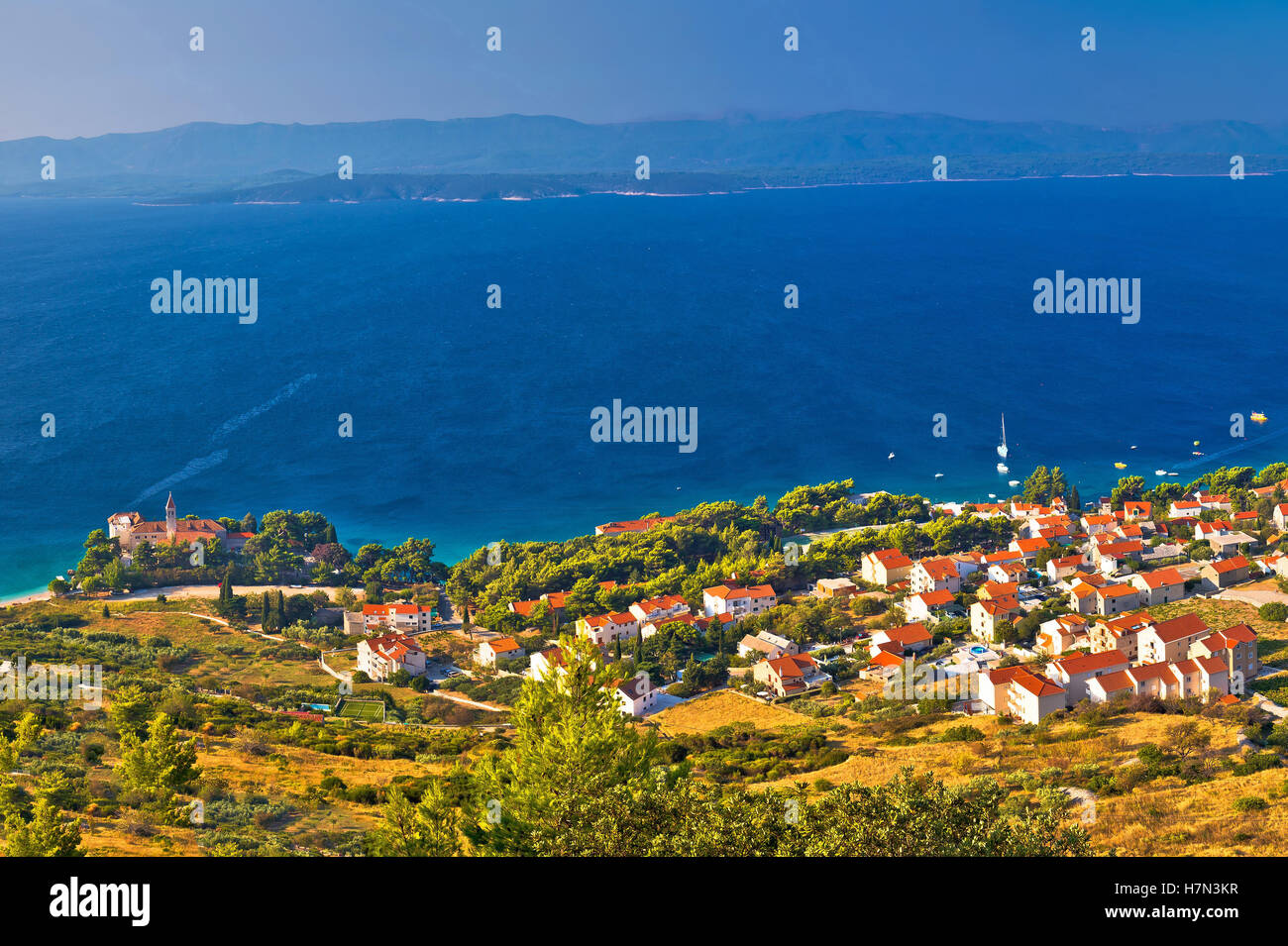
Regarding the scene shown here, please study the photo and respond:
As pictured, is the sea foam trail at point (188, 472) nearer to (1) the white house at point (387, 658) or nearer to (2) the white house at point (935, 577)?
(1) the white house at point (387, 658)

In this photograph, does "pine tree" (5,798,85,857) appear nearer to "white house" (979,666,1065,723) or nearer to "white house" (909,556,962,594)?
"white house" (979,666,1065,723)

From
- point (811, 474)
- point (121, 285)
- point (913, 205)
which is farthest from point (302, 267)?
point (913, 205)

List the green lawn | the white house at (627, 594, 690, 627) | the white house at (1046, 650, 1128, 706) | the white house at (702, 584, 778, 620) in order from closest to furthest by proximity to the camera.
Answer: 1. the white house at (1046, 650, 1128, 706)
2. the green lawn
3. the white house at (627, 594, 690, 627)
4. the white house at (702, 584, 778, 620)

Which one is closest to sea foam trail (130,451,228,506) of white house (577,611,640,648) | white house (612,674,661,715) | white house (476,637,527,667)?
white house (476,637,527,667)

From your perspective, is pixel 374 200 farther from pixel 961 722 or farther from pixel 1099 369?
pixel 961 722

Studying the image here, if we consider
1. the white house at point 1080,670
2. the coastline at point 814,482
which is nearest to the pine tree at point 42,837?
the white house at point 1080,670
